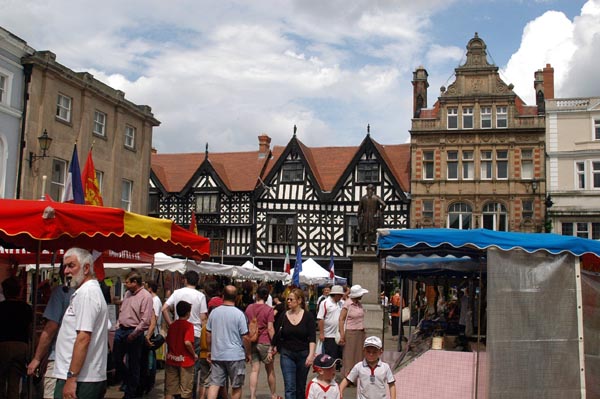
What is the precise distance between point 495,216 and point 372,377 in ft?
104

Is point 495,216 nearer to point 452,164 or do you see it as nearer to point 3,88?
point 452,164

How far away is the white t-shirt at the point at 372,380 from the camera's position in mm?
5871

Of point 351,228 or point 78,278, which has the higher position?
point 351,228

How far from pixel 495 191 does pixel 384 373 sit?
31.8m

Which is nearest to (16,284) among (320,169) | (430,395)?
(430,395)

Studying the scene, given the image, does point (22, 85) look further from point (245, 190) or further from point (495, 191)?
point (495, 191)

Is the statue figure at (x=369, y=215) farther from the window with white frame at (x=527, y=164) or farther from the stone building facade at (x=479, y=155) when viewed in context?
the window with white frame at (x=527, y=164)

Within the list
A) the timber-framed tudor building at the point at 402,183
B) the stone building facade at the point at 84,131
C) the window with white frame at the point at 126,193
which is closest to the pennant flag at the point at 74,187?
the stone building facade at the point at 84,131

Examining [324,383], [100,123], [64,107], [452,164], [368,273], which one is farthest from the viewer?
[452,164]

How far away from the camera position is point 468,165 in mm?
36875

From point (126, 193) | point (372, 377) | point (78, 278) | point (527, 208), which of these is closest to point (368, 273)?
point (372, 377)

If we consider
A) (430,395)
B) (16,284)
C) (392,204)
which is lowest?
(430,395)

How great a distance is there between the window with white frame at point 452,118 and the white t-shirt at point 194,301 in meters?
30.4

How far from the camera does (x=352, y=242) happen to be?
3791cm
